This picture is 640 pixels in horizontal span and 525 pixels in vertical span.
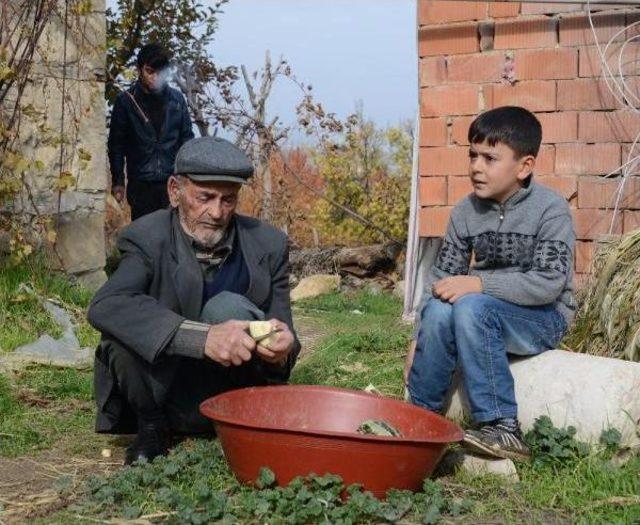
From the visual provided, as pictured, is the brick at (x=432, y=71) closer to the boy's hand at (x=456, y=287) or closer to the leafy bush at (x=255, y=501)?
the boy's hand at (x=456, y=287)

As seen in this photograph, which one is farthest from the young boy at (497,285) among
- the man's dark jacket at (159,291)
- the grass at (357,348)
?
the grass at (357,348)

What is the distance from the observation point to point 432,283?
165 inches

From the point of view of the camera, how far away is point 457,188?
6508 mm

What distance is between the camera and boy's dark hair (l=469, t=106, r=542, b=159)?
4.14 meters

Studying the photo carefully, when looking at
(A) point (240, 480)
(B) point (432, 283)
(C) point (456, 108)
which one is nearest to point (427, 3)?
(C) point (456, 108)

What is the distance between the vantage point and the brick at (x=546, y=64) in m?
6.05

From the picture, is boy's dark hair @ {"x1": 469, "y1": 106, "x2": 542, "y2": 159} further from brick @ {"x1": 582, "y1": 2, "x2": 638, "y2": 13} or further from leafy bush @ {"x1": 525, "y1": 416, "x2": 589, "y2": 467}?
brick @ {"x1": 582, "y1": 2, "x2": 638, "y2": 13}

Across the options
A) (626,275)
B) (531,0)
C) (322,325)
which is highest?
(531,0)

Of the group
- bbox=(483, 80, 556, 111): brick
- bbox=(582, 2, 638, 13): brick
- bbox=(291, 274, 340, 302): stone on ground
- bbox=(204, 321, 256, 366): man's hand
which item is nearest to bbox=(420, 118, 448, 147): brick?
bbox=(483, 80, 556, 111): brick

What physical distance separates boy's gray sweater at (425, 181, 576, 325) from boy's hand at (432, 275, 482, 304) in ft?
0.11

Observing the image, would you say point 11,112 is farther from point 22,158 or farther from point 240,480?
point 240,480

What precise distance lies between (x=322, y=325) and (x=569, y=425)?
12.5 ft

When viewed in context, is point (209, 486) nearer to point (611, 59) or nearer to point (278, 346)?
point (278, 346)

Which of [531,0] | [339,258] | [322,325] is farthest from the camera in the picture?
[339,258]
